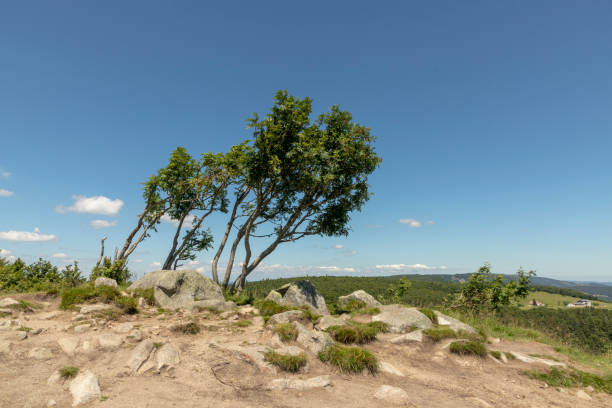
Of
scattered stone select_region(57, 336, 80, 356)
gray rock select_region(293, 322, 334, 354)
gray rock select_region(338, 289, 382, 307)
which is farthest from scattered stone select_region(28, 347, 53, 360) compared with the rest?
gray rock select_region(338, 289, 382, 307)

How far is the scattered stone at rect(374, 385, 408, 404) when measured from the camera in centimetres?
644

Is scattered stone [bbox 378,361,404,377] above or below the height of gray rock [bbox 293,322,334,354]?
below

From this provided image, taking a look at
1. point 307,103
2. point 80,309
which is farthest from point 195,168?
point 80,309

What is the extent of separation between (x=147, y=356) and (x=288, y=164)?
1469cm

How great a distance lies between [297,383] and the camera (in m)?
6.94

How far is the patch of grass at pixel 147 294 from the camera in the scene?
580 inches

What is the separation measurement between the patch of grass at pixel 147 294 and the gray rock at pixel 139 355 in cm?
774

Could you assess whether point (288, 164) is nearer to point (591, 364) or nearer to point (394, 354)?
point (394, 354)

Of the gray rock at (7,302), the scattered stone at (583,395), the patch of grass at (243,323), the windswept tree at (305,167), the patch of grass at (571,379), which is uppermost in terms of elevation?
the windswept tree at (305,167)

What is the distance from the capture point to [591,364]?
11016 mm

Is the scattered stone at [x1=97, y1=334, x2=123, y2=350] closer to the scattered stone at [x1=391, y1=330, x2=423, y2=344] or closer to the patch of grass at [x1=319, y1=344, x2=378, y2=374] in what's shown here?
the patch of grass at [x1=319, y1=344, x2=378, y2=374]

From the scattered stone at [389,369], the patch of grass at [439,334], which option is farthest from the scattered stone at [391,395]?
the patch of grass at [439,334]

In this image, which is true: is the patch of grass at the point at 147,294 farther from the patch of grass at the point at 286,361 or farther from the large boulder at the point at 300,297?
the patch of grass at the point at 286,361

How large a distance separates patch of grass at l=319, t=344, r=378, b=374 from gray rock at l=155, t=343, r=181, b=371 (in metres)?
4.31
